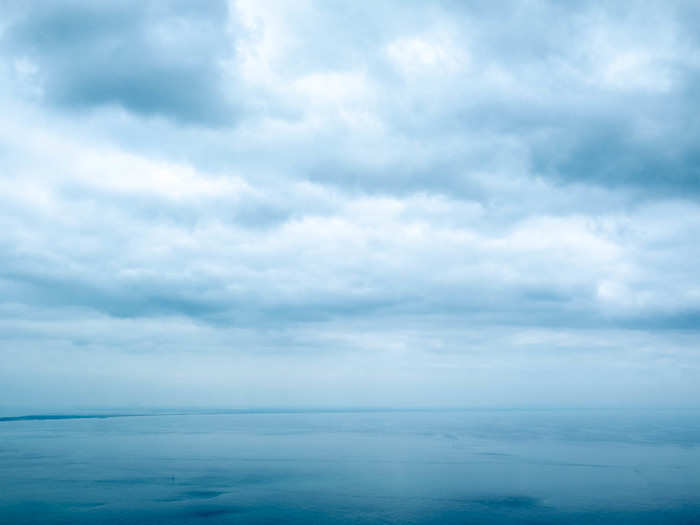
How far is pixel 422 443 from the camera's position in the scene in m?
79.5

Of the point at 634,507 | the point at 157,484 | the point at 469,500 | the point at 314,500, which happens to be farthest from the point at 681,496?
the point at 157,484

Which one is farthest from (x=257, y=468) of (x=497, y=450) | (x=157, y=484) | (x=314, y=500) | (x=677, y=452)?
(x=677, y=452)

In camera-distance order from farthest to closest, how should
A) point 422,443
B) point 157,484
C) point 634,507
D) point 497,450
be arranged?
1. point 422,443
2. point 497,450
3. point 157,484
4. point 634,507

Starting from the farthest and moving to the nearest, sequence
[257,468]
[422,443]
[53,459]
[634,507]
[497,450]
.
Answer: [422,443] < [497,450] < [53,459] < [257,468] < [634,507]

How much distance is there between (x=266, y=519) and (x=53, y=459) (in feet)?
134

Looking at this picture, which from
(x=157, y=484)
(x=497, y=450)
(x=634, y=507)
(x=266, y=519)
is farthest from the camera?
(x=497, y=450)

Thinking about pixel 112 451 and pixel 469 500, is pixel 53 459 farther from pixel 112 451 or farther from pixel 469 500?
pixel 469 500

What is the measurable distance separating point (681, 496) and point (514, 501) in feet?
37.1

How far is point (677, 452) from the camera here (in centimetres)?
6481

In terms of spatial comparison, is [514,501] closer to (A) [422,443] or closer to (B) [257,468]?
(B) [257,468]

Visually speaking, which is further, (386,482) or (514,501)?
(386,482)

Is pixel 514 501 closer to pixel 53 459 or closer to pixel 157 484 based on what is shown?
pixel 157 484

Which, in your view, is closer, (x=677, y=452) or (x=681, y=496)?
(x=681, y=496)

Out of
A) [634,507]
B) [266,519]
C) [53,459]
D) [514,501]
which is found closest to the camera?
[266,519]
